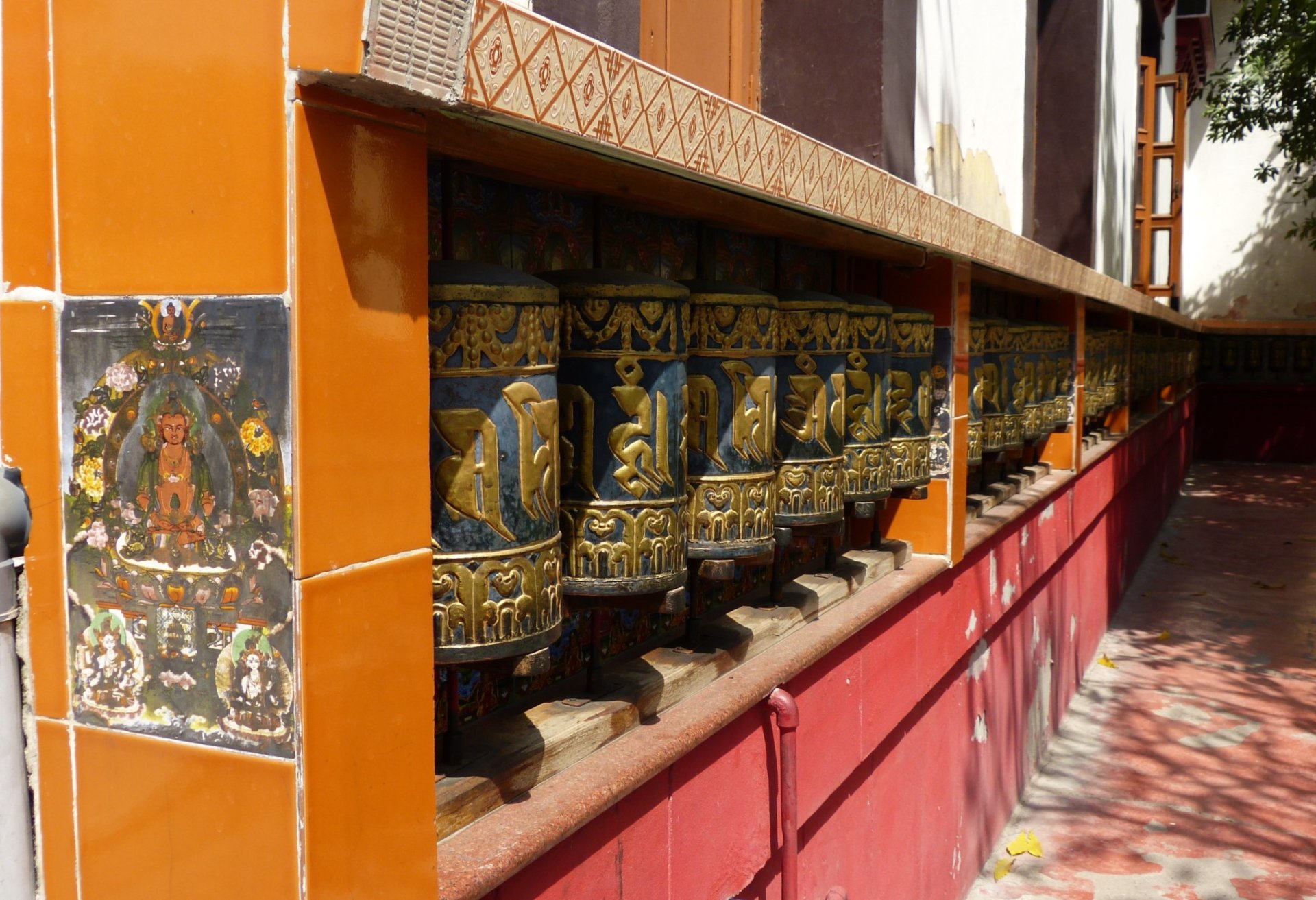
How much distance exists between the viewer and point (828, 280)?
3.45 meters

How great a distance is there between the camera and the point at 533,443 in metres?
1.55

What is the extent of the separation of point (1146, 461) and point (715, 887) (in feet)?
29.9

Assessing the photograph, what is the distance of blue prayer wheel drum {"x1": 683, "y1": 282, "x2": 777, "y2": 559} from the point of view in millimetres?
2154

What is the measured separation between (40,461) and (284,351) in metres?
0.39

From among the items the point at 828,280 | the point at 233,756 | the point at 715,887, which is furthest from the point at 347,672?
the point at 828,280

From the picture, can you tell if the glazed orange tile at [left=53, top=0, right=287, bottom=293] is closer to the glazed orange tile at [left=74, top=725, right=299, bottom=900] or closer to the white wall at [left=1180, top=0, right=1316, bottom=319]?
the glazed orange tile at [left=74, top=725, right=299, bottom=900]

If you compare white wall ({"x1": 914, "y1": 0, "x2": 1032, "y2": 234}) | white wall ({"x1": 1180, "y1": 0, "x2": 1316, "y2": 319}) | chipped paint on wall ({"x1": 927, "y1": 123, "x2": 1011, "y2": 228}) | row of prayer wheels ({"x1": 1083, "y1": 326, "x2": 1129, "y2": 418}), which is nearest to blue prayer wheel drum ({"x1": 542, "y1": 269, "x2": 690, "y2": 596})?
white wall ({"x1": 914, "y1": 0, "x2": 1032, "y2": 234})

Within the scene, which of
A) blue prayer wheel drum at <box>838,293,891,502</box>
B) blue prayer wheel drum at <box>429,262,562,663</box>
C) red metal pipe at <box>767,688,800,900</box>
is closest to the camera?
blue prayer wheel drum at <box>429,262,562,663</box>

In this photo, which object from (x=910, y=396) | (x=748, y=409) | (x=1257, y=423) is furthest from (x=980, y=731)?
(x=1257, y=423)

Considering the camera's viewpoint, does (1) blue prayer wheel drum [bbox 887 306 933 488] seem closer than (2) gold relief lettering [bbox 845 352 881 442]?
No

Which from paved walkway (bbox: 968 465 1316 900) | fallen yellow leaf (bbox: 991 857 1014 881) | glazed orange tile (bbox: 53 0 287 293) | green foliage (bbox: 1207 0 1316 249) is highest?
green foliage (bbox: 1207 0 1316 249)

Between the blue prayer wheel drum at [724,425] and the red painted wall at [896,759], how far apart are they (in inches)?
14.7

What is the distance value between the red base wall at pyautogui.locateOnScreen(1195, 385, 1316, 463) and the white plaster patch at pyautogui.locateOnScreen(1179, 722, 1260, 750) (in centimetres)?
1278

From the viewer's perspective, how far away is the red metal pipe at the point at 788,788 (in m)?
2.40
